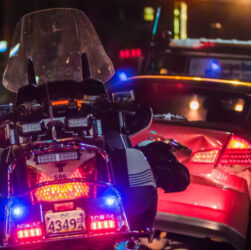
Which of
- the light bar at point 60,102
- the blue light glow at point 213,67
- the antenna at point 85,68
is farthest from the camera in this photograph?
the blue light glow at point 213,67

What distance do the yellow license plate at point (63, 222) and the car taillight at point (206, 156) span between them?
1633 millimetres

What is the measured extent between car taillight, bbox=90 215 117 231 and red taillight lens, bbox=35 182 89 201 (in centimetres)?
16

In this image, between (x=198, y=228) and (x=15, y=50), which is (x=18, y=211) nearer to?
(x=15, y=50)

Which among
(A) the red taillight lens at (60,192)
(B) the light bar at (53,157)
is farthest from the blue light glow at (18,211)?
(B) the light bar at (53,157)

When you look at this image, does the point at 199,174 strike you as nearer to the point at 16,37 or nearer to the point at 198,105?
the point at 198,105

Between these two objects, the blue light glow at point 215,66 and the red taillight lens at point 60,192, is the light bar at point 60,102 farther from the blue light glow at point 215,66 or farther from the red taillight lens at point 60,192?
the blue light glow at point 215,66

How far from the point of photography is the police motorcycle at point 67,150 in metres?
2.87

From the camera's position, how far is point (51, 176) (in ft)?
10.0

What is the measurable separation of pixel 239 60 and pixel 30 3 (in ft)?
73.0

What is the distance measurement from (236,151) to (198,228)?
2.36 feet

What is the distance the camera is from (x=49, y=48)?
3969 millimetres

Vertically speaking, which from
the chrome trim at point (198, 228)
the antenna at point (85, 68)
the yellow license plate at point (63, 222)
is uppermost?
the antenna at point (85, 68)

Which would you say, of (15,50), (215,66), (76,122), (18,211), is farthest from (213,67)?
(18,211)

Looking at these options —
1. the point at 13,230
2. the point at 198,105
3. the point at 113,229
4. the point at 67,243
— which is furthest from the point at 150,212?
the point at 198,105
